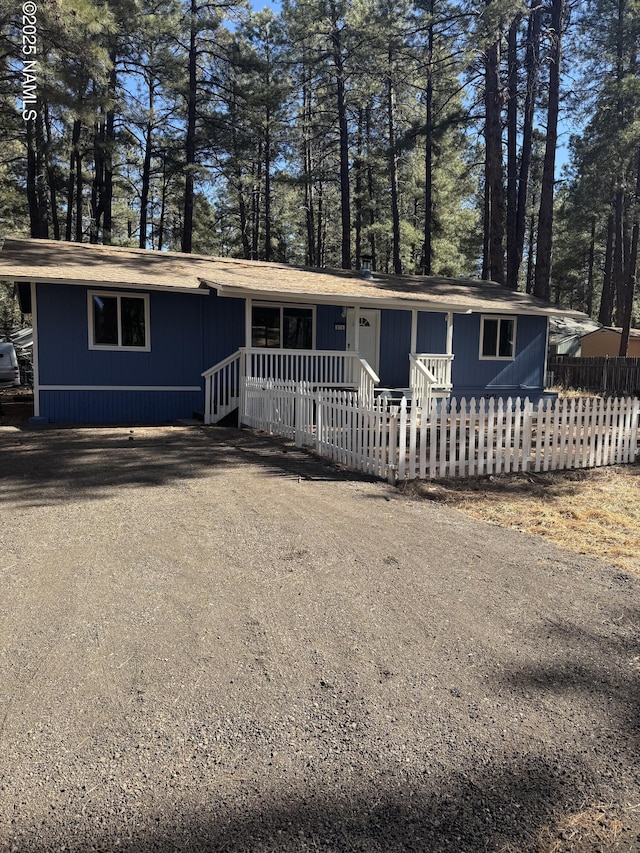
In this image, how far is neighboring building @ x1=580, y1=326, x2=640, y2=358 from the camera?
111ft

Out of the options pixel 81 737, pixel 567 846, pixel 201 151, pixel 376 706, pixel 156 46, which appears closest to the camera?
pixel 567 846

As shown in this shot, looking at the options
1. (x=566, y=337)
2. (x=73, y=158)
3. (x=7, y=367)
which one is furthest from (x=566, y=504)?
(x=566, y=337)

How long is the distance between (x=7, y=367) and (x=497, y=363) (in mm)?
13535

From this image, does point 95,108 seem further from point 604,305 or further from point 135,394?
point 604,305

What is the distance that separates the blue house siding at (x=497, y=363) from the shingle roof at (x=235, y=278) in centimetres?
69

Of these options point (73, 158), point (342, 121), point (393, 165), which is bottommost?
point (73, 158)

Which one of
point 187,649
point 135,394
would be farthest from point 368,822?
point 135,394

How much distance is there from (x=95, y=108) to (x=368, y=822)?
617 inches

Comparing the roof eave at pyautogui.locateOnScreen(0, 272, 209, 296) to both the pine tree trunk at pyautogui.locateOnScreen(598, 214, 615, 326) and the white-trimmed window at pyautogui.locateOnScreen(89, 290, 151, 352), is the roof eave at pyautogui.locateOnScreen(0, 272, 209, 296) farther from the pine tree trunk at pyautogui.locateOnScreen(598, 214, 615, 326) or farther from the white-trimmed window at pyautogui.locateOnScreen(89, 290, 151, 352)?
the pine tree trunk at pyautogui.locateOnScreen(598, 214, 615, 326)

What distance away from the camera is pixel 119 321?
12625 millimetres

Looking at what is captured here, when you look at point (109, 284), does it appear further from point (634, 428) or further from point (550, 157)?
point (550, 157)

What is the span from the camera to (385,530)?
521 centimetres

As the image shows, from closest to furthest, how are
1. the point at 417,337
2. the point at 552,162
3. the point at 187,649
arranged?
the point at 187,649, the point at 417,337, the point at 552,162

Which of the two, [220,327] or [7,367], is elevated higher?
[220,327]
